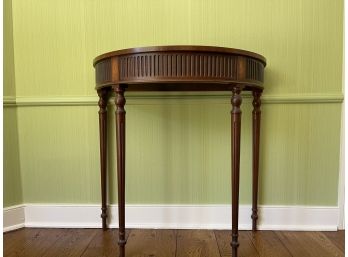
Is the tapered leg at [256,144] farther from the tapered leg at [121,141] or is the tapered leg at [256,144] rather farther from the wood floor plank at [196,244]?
the tapered leg at [121,141]

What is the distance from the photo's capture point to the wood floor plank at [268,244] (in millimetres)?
1027

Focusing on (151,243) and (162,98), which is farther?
(162,98)

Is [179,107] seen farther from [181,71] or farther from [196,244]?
[196,244]

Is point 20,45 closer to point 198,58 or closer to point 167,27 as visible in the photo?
point 167,27

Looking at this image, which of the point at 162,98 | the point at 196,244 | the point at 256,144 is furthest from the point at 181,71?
the point at 196,244

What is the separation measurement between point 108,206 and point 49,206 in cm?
28

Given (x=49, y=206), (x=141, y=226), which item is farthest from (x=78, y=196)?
(x=141, y=226)

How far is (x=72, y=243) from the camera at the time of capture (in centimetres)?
111

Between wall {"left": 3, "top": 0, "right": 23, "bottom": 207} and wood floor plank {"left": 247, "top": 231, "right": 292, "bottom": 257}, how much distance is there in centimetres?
108

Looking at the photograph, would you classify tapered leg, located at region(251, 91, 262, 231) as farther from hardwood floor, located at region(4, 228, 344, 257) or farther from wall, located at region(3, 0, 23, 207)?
wall, located at region(3, 0, 23, 207)

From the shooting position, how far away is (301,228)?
124 cm

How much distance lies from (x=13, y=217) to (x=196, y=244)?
2.76 feet

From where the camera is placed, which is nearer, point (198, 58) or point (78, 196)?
point (198, 58)

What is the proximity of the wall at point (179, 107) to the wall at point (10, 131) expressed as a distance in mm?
25
